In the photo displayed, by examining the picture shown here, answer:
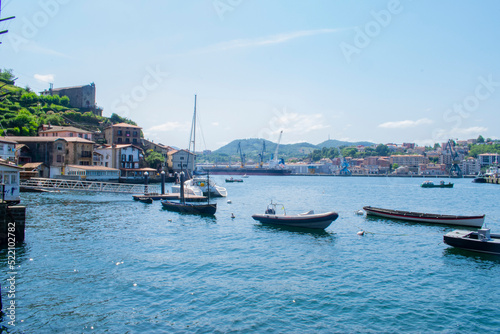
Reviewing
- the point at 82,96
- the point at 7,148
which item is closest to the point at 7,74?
the point at 82,96

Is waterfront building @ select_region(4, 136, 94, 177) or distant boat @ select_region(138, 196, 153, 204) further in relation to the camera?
waterfront building @ select_region(4, 136, 94, 177)

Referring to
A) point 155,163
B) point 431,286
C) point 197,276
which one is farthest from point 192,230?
point 155,163

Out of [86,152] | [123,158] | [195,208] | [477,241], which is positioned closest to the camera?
[477,241]

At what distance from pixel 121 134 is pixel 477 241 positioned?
319ft

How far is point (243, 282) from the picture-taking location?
56.6ft

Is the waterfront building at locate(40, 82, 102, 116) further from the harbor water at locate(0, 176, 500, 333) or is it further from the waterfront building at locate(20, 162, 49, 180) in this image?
the harbor water at locate(0, 176, 500, 333)

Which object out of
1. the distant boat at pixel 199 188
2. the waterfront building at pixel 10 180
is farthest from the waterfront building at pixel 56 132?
the waterfront building at pixel 10 180

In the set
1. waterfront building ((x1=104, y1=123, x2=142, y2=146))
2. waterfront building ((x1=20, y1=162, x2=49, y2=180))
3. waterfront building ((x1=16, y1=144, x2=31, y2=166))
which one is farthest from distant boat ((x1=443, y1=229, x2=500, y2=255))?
waterfront building ((x1=104, y1=123, x2=142, y2=146))

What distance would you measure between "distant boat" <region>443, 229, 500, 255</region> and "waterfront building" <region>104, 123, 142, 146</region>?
94.0 m

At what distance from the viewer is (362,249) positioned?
984 inches

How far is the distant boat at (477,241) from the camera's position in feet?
74.9

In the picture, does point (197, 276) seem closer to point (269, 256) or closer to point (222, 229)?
point (269, 256)

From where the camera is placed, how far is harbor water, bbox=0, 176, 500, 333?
12992 millimetres

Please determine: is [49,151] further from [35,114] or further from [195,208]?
[195,208]
